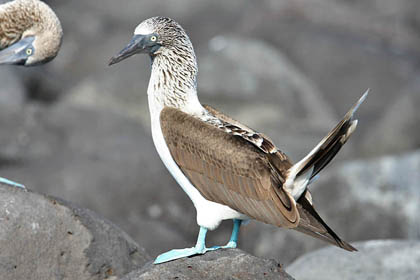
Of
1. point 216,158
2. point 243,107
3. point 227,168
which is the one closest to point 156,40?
point 216,158

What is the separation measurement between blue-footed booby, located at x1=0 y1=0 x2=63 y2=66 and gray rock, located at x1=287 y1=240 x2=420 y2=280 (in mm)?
3683

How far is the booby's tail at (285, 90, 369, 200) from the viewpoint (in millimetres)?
6953

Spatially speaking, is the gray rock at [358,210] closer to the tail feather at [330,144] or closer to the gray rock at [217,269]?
the gray rock at [217,269]

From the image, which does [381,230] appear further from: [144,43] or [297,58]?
[297,58]

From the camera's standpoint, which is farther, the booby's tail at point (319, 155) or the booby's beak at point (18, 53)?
the booby's beak at point (18, 53)

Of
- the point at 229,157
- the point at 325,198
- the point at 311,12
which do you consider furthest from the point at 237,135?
the point at 311,12

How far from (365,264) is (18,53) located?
4.53 metres

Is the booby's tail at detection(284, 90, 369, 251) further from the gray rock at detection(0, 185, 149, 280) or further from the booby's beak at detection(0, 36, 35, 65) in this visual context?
the booby's beak at detection(0, 36, 35, 65)

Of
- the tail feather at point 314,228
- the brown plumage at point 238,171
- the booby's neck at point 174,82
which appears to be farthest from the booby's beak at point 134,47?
the tail feather at point 314,228

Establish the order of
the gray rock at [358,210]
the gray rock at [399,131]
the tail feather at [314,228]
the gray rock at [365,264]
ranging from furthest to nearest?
the gray rock at [399,131], the gray rock at [358,210], the gray rock at [365,264], the tail feather at [314,228]

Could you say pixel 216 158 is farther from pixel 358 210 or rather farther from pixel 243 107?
pixel 243 107

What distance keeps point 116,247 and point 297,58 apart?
54.8 ft

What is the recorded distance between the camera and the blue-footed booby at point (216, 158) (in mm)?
7145

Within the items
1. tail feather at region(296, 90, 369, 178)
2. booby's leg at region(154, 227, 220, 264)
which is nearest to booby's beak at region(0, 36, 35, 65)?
booby's leg at region(154, 227, 220, 264)
